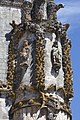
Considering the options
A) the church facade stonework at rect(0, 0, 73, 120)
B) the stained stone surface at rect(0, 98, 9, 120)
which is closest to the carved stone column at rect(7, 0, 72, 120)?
the church facade stonework at rect(0, 0, 73, 120)

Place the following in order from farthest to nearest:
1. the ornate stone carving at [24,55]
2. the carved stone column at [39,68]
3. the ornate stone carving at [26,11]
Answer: the ornate stone carving at [26,11]
the ornate stone carving at [24,55]
the carved stone column at [39,68]

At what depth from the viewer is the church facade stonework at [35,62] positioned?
16359mm

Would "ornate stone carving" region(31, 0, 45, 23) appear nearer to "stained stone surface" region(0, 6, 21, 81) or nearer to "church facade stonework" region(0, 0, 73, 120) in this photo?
"church facade stonework" region(0, 0, 73, 120)

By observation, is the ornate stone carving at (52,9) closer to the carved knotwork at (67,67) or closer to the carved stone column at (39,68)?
the carved stone column at (39,68)

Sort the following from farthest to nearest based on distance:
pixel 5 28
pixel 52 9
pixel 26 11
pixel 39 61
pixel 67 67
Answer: pixel 52 9 → pixel 26 11 → pixel 5 28 → pixel 67 67 → pixel 39 61

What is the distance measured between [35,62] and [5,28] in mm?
1756

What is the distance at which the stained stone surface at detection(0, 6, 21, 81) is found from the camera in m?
17.3

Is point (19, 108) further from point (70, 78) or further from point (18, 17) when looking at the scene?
point (18, 17)

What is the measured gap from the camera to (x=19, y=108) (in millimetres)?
16297

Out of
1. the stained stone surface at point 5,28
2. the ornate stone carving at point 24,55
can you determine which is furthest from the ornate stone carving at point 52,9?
the ornate stone carving at point 24,55

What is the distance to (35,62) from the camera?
1695 centimetres

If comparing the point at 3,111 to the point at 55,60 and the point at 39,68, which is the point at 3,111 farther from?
the point at 55,60

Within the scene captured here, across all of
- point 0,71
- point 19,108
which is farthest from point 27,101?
point 0,71

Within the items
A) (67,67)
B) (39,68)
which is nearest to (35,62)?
(39,68)
